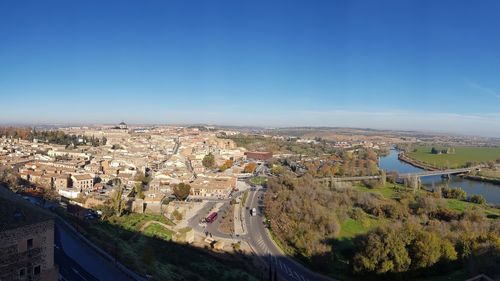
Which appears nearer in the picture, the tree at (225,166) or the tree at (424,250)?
the tree at (424,250)

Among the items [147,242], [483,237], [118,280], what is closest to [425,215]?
[483,237]

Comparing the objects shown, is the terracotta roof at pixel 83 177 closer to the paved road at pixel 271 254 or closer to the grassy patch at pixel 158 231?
the grassy patch at pixel 158 231

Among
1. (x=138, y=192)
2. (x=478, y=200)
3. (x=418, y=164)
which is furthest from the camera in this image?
(x=418, y=164)

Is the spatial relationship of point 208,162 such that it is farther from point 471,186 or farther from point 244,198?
point 471,186

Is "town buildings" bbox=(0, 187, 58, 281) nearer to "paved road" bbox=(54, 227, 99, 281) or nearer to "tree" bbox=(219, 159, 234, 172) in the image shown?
"paved road" bbox=(54, 227, 99, 281)

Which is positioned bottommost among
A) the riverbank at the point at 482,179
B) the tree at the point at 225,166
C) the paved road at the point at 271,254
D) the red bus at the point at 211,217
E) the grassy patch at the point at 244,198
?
the riverbank at the point at 482,179

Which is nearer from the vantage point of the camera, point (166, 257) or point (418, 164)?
point (166, 257)

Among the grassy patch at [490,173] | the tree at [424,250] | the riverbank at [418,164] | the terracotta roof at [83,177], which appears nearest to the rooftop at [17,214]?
the tree at [424,250]

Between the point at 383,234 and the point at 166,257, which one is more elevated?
the point at 383,234

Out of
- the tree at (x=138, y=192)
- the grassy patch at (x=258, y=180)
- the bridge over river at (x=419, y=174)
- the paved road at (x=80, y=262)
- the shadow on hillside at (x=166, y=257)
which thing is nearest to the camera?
the paved road at (x=80, y=262)

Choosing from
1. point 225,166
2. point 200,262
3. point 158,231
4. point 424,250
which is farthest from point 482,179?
point 200,262

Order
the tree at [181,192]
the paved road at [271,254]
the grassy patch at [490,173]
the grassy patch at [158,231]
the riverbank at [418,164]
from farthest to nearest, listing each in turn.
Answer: the riverbank at [418,164]
the grassy patch at [490,173]
the tree at [181,192]
the grassy patch at [158,231]
the paved road at [271,254]
